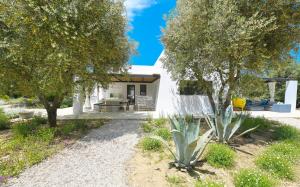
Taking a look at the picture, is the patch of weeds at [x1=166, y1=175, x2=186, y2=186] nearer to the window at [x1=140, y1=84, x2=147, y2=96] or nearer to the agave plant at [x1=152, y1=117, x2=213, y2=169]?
the agave plant at [x1=152, y1=117, x2=213, y2=169]

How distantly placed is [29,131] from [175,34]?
7.28m

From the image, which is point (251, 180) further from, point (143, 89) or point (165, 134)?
point (143, 89)

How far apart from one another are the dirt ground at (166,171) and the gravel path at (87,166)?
0.33m

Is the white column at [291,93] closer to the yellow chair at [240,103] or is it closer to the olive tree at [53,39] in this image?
the yellow chair at [240,103]

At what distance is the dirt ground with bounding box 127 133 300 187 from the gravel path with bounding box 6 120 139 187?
13.1 inches

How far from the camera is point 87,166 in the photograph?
534 centimetres

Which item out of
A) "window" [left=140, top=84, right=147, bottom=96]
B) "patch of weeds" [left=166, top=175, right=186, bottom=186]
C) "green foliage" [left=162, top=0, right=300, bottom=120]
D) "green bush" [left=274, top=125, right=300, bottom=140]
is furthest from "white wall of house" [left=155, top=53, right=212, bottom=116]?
"window" [left=140, top=84, right=147, bottom=96]

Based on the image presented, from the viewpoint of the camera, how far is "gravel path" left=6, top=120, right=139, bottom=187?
14.8 feet

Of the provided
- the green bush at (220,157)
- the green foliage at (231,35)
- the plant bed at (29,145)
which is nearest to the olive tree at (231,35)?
the green foliage at (231,35)

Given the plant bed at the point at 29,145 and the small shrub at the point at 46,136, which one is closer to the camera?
the plant bed at the point at 29,145

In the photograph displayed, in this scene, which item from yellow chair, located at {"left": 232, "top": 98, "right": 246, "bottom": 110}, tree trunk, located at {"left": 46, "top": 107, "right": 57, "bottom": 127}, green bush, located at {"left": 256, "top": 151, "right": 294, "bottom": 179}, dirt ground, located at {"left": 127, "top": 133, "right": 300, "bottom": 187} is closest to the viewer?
dirt ground, located at {"left": 127, "top": 133, "right": 300, "bottom": 187}

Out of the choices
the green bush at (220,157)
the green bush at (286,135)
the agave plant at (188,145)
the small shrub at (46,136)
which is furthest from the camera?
the green bush at (286,135)

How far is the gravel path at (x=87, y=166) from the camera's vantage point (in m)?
4.50

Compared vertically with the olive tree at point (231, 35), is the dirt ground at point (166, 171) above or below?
below
